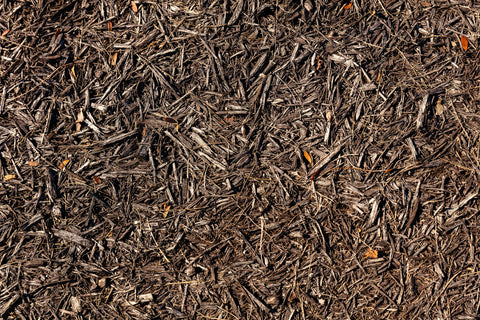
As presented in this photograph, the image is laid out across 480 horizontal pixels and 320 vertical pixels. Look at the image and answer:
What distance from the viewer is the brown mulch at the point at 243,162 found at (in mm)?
2654

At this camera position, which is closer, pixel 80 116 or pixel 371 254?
pixel 371 254

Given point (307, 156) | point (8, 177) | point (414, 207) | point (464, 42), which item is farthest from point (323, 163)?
point (8, 177)

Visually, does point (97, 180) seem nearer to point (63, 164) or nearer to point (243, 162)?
point (63, 164)

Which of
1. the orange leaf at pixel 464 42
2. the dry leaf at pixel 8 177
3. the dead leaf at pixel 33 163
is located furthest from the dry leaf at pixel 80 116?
the orange leaf at pixel 464 42

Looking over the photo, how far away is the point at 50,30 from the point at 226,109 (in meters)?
1.48

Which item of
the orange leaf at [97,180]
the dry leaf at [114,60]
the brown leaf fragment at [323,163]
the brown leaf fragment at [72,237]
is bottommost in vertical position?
the brown leaf fragment at [72,237]

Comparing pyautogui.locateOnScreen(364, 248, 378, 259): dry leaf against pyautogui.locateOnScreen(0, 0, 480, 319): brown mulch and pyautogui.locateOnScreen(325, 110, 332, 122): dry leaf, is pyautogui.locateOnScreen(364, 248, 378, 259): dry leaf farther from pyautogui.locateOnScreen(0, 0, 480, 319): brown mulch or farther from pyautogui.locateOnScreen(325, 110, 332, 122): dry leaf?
pyautogui.locateOnScreen(325, 110, 332, 122): dry leaf

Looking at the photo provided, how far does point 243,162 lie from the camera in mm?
2699

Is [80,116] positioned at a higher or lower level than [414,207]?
higher

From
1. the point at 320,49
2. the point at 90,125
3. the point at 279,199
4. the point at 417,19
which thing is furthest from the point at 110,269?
the point at 417,19

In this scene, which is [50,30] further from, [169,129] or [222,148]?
[222,148]

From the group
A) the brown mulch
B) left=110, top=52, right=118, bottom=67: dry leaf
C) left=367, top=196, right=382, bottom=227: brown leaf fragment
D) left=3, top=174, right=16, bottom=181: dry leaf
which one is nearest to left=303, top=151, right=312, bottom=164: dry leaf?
the brown mulch

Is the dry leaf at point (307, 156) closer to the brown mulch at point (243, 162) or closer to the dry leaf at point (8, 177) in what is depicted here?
the brown mulch at point (243, 162)

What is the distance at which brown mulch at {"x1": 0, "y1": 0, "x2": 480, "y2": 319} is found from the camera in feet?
8.71
